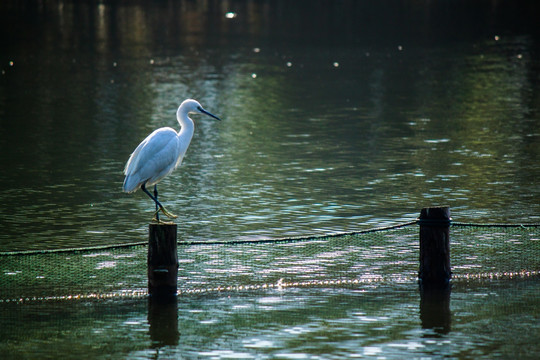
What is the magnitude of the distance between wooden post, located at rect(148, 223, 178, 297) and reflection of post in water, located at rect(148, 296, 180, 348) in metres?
0.10

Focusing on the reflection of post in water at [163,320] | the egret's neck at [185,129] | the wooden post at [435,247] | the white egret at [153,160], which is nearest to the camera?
the reflection of post in water at [163,320]

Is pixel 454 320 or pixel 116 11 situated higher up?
pixel 116 11

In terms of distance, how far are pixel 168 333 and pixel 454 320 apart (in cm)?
298

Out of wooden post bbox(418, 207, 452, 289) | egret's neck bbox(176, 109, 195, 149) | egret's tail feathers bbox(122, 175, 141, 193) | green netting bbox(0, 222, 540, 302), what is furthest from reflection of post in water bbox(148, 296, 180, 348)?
egret's neck bbox(176, 109, 195, 149)

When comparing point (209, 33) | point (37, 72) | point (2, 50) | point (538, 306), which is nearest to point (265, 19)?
point (209, 33)

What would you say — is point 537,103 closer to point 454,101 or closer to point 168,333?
point 454,101

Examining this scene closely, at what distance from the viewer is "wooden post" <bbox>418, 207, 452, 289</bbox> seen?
1020 centimetres

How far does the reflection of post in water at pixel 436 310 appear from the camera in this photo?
9.53 metres

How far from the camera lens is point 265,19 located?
69250 millimetres

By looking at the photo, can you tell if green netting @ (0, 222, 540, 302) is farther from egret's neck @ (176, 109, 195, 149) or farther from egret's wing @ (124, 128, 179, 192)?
egret's neck @ (176, 109, 195, 149)

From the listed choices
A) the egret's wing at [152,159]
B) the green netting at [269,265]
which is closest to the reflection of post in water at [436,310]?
the green netting at [269,265]

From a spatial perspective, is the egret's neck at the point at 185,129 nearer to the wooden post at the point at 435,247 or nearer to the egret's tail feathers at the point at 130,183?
the egret's tail feathers at the point at 130,183

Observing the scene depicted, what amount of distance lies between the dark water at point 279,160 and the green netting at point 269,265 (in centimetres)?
52

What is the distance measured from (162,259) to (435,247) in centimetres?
305
